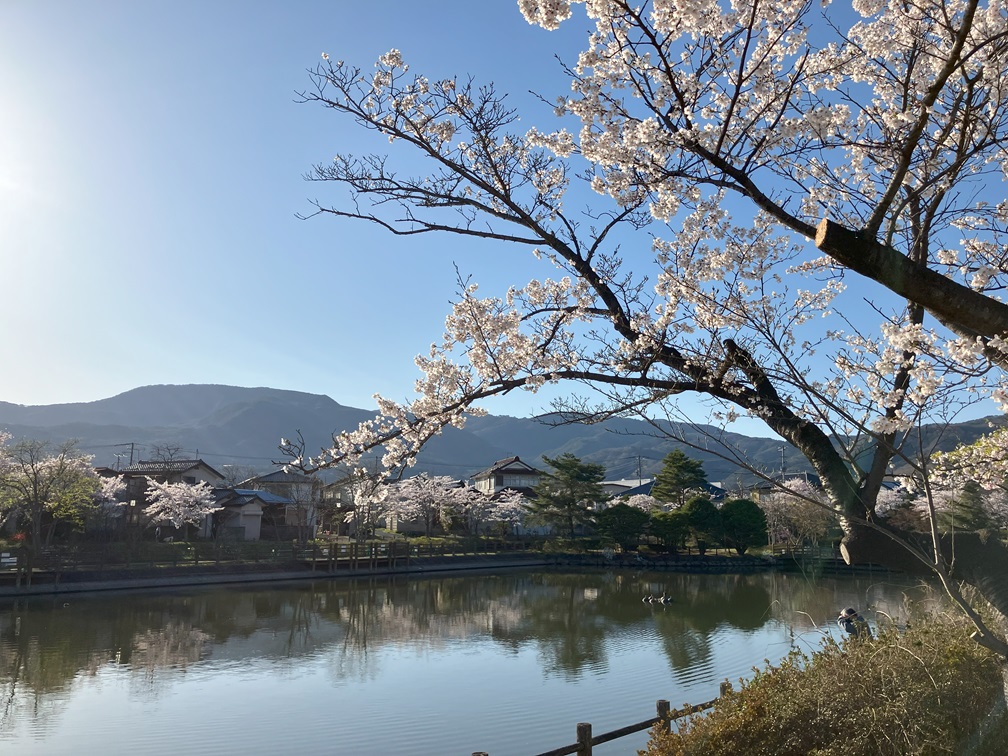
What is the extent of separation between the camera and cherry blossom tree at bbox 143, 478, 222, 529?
27.4 meters

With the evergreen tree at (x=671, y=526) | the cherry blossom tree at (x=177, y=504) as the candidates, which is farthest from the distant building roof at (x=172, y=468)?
the evergreen tree at (x=671, y=526)

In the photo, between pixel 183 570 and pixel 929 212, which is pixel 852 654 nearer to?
pixel 929 212

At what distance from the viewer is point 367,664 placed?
1224 centimetres

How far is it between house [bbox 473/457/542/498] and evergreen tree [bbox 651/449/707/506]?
10198 millimetres

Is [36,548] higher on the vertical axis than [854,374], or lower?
lower

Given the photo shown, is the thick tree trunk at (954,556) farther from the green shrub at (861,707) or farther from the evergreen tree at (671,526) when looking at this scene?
the evergreen tree at (671,526)

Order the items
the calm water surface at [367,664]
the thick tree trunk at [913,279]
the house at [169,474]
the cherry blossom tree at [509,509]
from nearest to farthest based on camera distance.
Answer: the thick tree trunk at [913,279]
the calm water surface at [367,664]
the house at [169,474]
the cherry blossom tree at [509,509]

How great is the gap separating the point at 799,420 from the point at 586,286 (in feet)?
4.80

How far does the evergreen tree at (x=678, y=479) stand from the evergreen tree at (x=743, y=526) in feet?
12.8

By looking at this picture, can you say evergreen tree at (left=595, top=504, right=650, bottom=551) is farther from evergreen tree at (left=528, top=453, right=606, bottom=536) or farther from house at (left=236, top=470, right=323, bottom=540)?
house at (left=236, top=470, right=323, bottom=540)

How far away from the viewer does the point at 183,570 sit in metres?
21.8

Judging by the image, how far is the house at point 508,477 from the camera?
44.2m

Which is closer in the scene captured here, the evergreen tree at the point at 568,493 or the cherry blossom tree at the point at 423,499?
the evergreen tree at the point at 568,493

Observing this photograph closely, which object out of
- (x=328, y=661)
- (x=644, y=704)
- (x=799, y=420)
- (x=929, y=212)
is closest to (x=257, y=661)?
(x=328, y=661)
